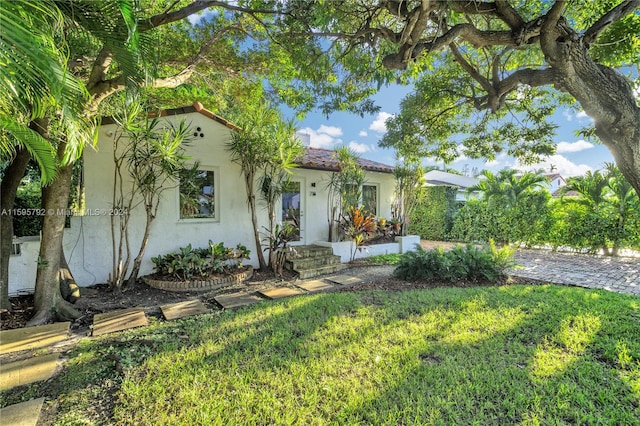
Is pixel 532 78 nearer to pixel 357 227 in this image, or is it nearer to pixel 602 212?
pixel 357 227

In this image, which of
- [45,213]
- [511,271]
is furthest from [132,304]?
[511,271]

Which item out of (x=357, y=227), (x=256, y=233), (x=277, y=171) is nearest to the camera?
(x=277, y=171)

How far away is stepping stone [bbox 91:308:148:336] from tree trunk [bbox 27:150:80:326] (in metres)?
0.64

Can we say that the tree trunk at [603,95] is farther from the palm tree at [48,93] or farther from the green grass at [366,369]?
the palm tree at [48,93]

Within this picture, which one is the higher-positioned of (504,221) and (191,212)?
(191,212)

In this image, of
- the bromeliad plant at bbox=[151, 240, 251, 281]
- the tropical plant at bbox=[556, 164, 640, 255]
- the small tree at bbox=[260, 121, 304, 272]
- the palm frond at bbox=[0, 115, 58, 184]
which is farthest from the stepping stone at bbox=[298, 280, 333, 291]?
the tropical plant at bbox=[556, 164, 640, 255]

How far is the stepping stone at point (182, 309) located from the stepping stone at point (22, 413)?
2.33 metres

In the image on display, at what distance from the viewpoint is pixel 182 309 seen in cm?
576

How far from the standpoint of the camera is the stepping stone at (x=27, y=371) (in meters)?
3.35

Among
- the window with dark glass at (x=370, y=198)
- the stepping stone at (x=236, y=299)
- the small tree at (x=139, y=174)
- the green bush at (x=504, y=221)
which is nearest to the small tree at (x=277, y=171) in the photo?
the stepping stone at (x=236, y=299)

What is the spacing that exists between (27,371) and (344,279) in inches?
252

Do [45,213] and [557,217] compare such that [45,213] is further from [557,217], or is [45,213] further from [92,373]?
[557,217]

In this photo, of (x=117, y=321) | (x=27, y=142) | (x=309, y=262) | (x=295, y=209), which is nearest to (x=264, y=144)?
(x=295, y=209)

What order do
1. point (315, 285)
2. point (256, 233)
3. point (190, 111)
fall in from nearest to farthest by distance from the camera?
point (315, 285) < point (190, 111) < point (256, 233)
